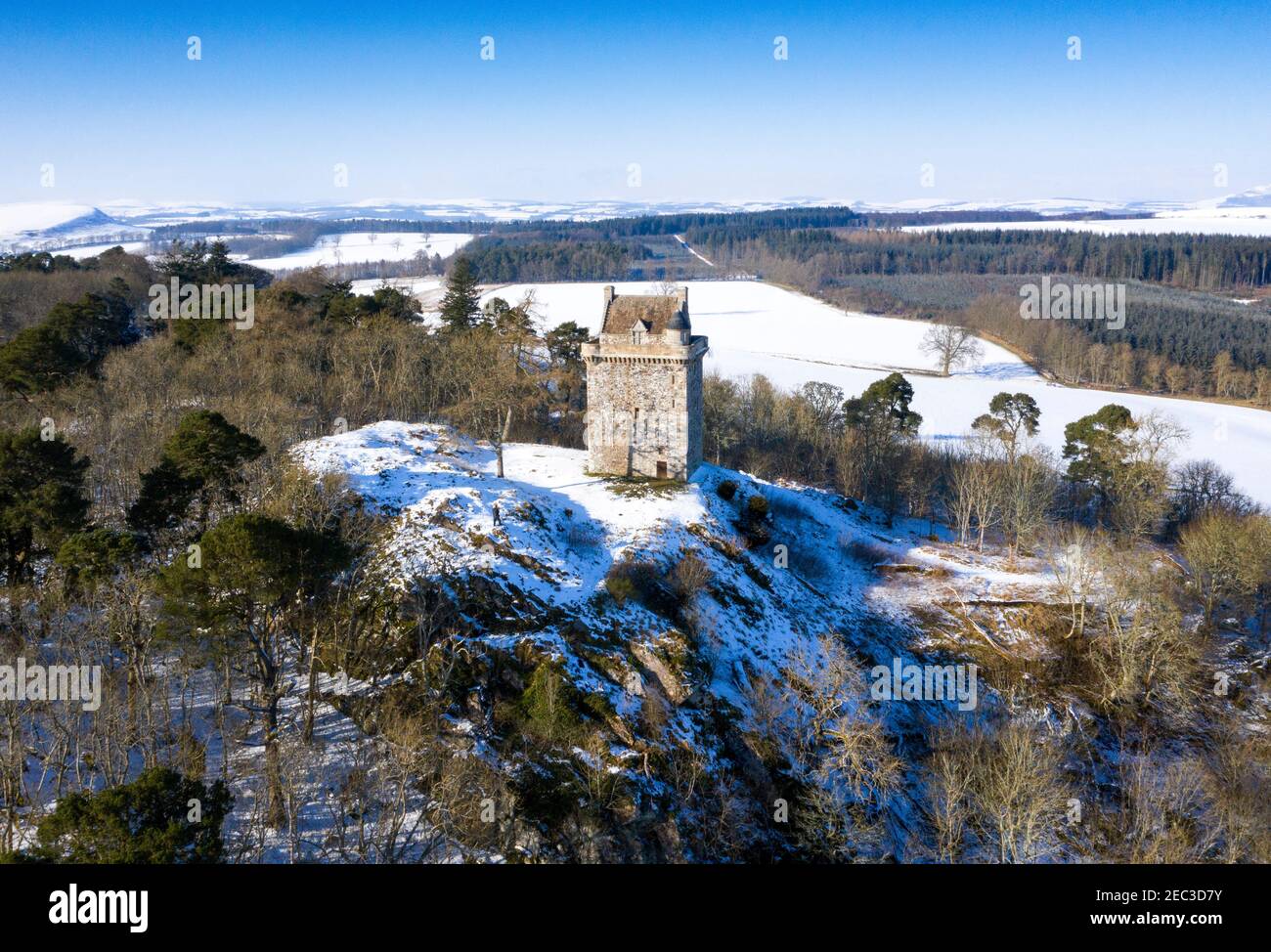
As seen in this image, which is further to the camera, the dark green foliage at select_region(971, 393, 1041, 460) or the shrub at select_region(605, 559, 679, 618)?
the dark green foliage at select_region(971, 393, 1041, 460)

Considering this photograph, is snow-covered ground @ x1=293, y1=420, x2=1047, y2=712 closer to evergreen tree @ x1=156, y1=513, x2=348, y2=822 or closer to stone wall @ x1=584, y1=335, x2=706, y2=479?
stone wall @ x1=584, y1=335, x2=706, y2=479

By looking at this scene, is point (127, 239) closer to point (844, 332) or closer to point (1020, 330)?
point (844, 332)

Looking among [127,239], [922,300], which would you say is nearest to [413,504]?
[922,300]

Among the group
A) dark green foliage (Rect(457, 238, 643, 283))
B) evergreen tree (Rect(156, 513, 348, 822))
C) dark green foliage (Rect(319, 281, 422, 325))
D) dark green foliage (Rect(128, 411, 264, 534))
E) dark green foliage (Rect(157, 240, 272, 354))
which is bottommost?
evergreen tree (Rect(156, 513, 348, 822))

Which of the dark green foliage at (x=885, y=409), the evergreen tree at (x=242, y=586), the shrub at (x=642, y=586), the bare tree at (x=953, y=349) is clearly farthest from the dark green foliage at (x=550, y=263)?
the evergreen tree at (x=242, y=586)

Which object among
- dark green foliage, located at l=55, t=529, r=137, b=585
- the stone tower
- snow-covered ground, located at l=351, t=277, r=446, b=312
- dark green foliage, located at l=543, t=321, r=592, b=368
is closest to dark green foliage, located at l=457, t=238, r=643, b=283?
snow-covered ground, located at l=351, t=277, r=446, b=312

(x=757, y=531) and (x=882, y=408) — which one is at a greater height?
(x=882, y=408)
